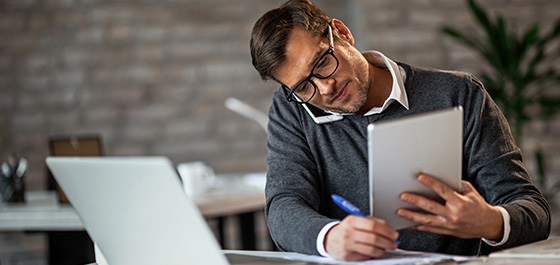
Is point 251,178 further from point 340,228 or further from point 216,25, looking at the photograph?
point 340,228

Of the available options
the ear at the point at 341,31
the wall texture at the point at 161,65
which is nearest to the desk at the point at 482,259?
the ear at the point at 341,31

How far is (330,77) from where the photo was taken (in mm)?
1433

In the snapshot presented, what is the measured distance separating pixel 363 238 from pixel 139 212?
36 centimetres

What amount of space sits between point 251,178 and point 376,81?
5.57 feet

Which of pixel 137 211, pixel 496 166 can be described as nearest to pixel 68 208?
pixel 137 211

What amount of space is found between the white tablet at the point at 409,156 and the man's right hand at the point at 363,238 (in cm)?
6

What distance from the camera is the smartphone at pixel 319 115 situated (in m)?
1.52

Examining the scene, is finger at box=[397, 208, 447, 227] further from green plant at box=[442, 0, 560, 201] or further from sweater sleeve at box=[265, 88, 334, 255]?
green plant at box=[442, 0, 560, 201]

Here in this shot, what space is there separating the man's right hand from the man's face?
437 millimetres

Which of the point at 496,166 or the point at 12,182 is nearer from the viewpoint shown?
the point at 496,166

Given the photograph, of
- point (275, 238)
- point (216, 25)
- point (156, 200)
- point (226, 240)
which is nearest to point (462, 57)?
point (216, 25)

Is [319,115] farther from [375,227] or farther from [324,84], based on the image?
[375,227]

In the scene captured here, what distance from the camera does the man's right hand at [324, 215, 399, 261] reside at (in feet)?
3.37

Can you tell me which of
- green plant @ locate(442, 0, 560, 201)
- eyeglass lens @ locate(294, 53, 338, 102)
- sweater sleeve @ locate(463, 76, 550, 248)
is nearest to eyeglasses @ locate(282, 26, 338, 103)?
eyeglass lens @ locate(294, 53, 338, 102)
